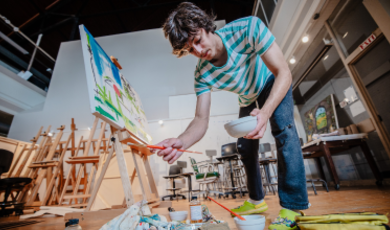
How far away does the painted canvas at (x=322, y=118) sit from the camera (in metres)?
2.97

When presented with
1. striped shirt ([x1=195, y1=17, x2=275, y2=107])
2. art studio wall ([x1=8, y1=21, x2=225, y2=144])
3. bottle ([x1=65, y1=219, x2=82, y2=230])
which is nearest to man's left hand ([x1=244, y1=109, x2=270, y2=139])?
striped shirt ([x1=195, y1=17, x2=275, y2=107])

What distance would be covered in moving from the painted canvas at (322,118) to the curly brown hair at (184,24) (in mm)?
2943

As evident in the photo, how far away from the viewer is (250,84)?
106cm

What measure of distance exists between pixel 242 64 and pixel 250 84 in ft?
0.41

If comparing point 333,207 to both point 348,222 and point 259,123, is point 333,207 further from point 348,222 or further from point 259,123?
point 259,123

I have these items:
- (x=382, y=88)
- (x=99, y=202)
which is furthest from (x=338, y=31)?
(x=99, y=202)

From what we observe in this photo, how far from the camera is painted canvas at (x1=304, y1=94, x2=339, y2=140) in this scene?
2.97m

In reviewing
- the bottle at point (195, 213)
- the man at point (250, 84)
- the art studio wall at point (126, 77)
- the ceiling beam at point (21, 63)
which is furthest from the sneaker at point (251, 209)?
the ceiling beam at point (21, 63)

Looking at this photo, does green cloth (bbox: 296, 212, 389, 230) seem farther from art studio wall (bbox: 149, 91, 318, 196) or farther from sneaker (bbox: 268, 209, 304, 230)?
art studio wall (bbox: 149, 91, 318, 196)

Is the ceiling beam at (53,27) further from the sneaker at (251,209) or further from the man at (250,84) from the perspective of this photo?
the sneaker at (251,209)

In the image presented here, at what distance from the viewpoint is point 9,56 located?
578 centimetres

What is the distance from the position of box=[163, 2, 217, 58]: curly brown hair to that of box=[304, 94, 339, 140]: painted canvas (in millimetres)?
2943

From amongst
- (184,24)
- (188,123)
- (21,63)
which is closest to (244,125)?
→ (184,24)

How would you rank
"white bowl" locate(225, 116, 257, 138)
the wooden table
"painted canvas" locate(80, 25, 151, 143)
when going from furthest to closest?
the wooden table, "painted canvas" locate(80, 25, 151, 143), "white bowl" locate(225, 116, 257, 138)
